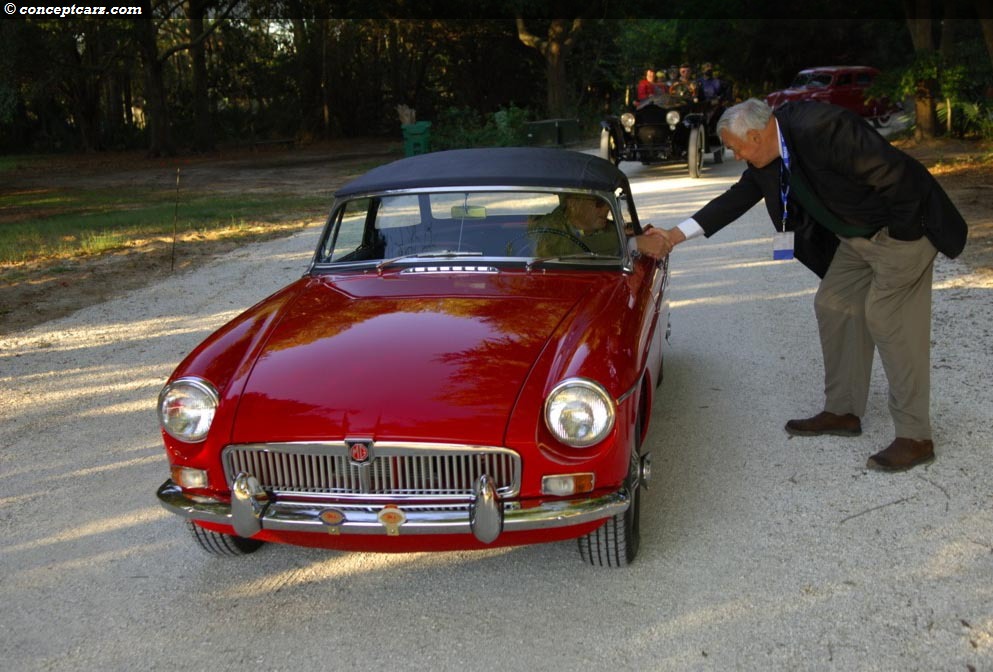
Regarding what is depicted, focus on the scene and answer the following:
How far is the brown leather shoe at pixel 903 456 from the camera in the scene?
4430mm

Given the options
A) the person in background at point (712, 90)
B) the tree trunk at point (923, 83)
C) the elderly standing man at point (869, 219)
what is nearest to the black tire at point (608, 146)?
the person in background at point (712, 90)

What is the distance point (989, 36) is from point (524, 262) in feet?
47.5

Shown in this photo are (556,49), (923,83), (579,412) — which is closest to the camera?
(579,412)

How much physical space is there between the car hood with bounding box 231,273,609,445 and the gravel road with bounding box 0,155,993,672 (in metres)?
0.67

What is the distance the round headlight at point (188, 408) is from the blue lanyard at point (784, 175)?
2631mm

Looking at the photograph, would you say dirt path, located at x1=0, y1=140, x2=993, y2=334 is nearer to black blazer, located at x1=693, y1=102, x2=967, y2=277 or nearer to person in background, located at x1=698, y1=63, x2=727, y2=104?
person in background, located at x1=698, y1=63, x2=727, y2=104

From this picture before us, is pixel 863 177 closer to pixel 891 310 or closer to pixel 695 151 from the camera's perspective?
pixel 891 310

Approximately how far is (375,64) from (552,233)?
34.8 metres

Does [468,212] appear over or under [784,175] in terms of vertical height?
under

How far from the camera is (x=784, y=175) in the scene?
173 inches

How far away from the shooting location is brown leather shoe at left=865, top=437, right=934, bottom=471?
4430mm

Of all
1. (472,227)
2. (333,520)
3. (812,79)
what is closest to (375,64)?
(812,79)

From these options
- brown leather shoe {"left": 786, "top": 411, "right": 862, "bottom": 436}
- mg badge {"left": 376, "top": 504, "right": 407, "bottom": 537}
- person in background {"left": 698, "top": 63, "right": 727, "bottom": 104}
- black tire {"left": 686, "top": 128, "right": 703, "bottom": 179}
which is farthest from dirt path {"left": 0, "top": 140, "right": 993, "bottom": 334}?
mg badge {"left": 376, "top": 504, "right": 407, "bottom": 537}

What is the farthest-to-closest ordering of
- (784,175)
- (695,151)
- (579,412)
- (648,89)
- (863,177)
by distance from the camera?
(648,89) < (695,151) < (784,175) < (863,177) < (579,412)
